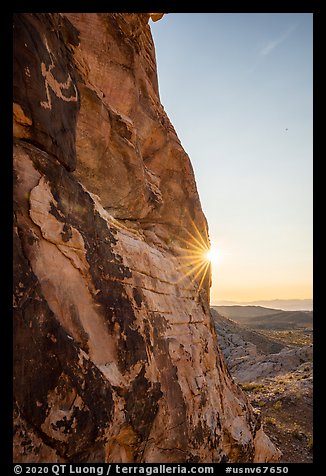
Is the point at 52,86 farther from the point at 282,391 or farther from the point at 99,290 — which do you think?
the point at 282,391

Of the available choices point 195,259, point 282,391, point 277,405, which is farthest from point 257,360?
point 195,259

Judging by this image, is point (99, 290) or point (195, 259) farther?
point (195, 259)

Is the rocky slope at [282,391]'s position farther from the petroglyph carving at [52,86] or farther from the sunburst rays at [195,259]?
the petroglyph carving at [52,86]

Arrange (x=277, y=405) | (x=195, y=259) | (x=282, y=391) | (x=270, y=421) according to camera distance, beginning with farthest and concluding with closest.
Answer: (x=282, y=391)
(x=277, y=405)
(x=270, y=421)
(x=195, y=259)

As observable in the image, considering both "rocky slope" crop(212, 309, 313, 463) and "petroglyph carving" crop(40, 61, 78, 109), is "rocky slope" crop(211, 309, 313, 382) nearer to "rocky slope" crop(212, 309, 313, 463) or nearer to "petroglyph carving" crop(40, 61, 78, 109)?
"rocky slope" crop(212, 309, 313, 463)

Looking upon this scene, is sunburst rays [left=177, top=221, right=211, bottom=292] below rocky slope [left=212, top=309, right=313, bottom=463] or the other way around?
the other way around

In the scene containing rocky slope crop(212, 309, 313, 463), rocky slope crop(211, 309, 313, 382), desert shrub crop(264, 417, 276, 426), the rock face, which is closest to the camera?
the rock face

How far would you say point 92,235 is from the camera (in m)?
7.91

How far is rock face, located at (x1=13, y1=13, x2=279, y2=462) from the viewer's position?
5610 mm

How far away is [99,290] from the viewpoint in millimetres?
7484

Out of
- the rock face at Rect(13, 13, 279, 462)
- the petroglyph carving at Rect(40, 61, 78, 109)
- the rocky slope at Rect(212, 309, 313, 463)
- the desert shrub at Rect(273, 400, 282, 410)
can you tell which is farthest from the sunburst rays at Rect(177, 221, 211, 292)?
the desert shrub at Rect(273, 400, 282, 410)

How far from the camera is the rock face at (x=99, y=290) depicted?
18.4 feet
